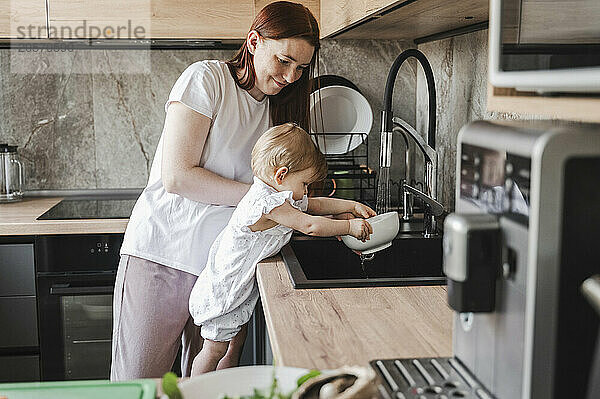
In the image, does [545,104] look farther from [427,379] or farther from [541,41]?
[427,379]

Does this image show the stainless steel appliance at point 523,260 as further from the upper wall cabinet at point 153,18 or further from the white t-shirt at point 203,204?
the upper wall cabinet at point 153,18

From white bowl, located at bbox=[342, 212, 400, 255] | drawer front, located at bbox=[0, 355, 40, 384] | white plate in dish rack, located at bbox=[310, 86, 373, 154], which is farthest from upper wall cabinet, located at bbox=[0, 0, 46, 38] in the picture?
white bowl, located at bbox=[342, 212, 400, 255]

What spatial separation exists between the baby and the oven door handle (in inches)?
28.4

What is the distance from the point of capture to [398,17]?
2.03m

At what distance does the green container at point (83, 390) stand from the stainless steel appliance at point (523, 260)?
0.35 meters

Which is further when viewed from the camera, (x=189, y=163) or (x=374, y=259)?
(x=374, y=259)

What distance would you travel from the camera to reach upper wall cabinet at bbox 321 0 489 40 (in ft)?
5.62

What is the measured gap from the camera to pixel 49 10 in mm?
2723

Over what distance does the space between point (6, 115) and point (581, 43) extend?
8.83 feet

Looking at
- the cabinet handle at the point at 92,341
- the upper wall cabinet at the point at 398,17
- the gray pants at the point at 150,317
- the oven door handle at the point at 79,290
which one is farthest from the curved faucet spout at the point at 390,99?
the cabinet handle at the point at 92,341

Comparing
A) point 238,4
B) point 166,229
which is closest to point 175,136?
point 166,229

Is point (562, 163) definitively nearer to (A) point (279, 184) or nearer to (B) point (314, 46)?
(A) point (279, 184)

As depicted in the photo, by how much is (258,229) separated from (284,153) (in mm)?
202

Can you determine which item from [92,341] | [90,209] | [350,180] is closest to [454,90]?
[350,180]
